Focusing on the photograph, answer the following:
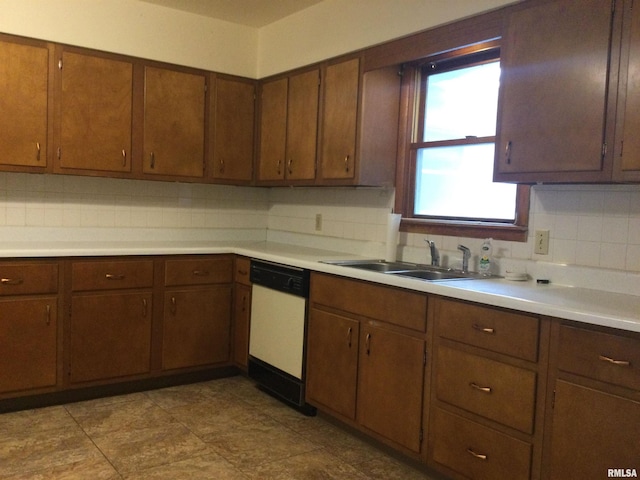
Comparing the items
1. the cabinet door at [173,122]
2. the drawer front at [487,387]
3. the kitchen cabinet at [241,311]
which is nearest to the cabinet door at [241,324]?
the kitchen cabinet at [241,311]

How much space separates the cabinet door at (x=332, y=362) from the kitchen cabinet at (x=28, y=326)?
1476mm

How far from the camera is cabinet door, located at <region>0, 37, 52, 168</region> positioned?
11.1ft

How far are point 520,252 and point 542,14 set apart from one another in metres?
1.07

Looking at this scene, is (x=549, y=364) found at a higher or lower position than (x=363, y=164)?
lower

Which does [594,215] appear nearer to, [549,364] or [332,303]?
[549,364]

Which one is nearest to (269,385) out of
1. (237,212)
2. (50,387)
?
(50,387)

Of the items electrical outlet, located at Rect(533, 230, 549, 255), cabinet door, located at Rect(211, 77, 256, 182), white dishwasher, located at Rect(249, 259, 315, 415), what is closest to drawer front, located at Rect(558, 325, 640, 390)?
electrical outlet, located at Rect(533, 230, 549, 255)

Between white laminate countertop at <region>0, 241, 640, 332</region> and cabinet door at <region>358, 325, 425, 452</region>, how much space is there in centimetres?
27

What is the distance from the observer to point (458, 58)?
10.5ft

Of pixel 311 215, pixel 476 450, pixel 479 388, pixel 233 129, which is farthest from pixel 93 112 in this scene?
pixel 476 450

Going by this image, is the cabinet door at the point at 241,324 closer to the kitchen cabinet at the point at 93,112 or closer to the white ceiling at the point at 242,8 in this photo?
the kitchen cabinet at the point at 93,112

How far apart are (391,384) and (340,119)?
1.65 m

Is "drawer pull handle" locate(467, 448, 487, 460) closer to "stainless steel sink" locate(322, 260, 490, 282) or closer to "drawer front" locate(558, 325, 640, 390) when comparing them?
"drawer front" locate(558, 325, 640, 390)

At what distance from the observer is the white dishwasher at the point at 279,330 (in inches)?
129
